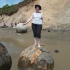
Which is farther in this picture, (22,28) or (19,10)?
(19,10)

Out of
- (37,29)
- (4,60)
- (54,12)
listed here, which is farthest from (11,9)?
(4,60)

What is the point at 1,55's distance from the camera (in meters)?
7.02

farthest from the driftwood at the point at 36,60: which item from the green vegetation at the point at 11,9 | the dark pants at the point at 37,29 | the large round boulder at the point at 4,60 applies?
the green vegetation at the point at 11,9

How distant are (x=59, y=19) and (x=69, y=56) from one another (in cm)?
1505

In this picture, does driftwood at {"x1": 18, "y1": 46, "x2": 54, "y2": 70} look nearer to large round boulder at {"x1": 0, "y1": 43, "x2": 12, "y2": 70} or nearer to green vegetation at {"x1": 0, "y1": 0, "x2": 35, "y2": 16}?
large round boulder at {"x1": 0, "y1": 43, "x2": 12, "y2": 70}

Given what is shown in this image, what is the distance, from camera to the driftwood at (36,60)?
26.4 feet

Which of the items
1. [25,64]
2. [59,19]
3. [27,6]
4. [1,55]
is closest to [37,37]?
[25,64]

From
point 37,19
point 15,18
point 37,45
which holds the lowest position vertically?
point 15,18

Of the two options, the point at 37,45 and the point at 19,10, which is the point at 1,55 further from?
the point at 19,10

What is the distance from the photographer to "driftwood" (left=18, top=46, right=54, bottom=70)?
8047 mm

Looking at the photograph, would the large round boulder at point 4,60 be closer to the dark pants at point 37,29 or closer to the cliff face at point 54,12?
the dark pants at point 37,29

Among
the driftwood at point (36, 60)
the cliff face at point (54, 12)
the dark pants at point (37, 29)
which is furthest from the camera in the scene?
the cliff face at point (54, 12)

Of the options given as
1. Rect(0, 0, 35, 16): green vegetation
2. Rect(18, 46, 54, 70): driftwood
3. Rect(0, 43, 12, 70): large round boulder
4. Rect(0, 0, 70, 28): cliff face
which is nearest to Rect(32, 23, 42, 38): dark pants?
Rect(18, 46, 54, 70): driftwood

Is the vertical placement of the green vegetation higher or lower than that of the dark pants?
lower
